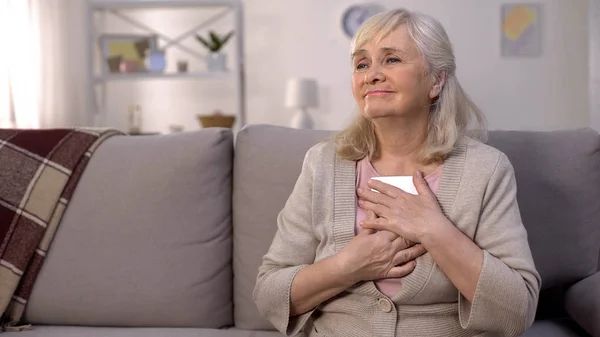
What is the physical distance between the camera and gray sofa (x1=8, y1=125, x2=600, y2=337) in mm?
1663

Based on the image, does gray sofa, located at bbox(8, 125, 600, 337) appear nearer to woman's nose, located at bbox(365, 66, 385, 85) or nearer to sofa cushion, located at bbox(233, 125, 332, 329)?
sofa cushion, located at bbox(233, 125, 332, 329)

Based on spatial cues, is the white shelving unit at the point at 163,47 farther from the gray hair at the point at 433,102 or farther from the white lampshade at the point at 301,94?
the gray hair at the point at 433,102

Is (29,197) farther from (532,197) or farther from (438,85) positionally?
(532,197)

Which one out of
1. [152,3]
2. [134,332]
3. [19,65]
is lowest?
[134,332]

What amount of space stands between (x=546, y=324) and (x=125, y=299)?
3.34 feet

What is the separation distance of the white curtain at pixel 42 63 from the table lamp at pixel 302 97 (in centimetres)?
143

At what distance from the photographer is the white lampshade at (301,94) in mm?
5000

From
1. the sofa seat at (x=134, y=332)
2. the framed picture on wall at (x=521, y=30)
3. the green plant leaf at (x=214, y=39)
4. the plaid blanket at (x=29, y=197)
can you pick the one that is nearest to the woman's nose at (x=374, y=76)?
the sofa seat at (x=134, y=332)

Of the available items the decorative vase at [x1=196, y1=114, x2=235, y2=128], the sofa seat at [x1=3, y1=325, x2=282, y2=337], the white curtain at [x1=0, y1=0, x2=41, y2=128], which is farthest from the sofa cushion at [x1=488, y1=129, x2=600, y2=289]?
the decorative vase at [x1=196, y1=114, x2=235, y2=128]

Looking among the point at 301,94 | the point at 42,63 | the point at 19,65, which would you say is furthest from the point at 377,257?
the point at 301,94

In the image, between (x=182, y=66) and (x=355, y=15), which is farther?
(x=355, y=15)

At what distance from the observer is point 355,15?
→ 5.26 m

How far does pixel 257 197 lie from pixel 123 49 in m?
3.64

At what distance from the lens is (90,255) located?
1712 millimetres
